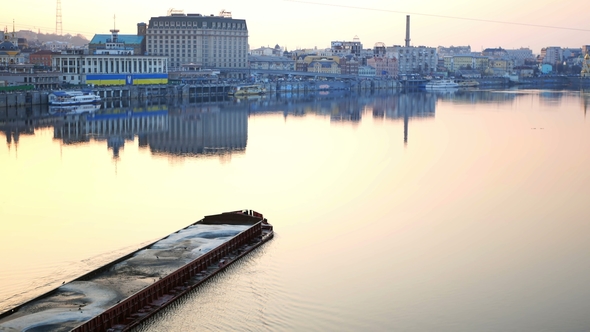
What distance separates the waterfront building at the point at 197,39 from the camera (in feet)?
211

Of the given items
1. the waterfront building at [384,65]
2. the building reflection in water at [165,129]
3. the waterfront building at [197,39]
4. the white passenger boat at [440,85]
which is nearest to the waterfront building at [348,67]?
the waterfront building at [384,65]

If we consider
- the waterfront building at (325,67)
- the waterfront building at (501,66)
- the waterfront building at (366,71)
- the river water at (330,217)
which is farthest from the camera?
the waterfront building at (501,66)

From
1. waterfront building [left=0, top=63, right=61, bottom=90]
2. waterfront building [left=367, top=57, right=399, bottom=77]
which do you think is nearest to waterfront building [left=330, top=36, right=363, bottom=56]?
waterfront building [left=367, top=57, right=399, bottom=77]

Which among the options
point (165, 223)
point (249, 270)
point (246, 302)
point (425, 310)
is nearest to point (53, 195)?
point (165, 223)

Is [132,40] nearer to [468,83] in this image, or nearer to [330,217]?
[468,83]

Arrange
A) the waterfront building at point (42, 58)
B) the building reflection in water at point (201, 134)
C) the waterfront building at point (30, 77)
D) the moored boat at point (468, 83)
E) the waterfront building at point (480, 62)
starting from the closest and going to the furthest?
the building reflection in water at point (201, 134) → the waterfront building at point (30, 77) → the waterfront building at point (42, 58) → the moored boat at point (468, 83) → the waterfront building at point (480, 62)

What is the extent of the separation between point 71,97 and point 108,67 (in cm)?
733

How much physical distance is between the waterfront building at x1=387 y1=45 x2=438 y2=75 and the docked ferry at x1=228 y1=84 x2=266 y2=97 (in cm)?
3620

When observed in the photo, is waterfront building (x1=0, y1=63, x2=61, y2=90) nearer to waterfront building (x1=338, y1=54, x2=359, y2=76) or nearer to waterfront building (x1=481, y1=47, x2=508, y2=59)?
waterfront building (x1=338, y1=54, x2=359, y2=76)

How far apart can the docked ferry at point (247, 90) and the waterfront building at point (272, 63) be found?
22.4m

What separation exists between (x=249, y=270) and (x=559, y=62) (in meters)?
127

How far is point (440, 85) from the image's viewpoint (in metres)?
72.7

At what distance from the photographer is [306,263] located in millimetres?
10906

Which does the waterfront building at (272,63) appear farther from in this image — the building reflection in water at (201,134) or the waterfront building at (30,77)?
the building reflection in water at (201,134)
